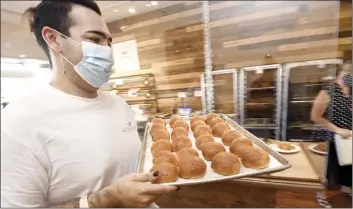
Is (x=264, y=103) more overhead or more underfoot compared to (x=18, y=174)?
more overhead

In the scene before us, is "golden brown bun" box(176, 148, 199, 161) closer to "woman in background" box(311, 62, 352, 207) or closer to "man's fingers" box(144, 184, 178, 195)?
"man's fingers" box(144, 184, 178, 195)

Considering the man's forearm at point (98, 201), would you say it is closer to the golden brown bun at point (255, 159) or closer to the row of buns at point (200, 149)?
the row of buns at point (200, 149)

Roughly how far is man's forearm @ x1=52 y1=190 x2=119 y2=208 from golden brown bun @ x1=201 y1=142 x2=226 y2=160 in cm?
24

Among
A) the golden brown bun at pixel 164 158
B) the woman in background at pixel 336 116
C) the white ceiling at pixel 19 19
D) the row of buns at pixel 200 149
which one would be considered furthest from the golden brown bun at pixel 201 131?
the white ceiling at pixel 19 19

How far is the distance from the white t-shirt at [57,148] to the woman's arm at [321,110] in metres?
0.47

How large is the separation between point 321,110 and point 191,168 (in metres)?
0.34

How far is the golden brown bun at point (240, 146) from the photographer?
59 cm

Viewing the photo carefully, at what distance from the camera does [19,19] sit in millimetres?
666

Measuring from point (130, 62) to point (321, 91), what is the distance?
1.57 ft

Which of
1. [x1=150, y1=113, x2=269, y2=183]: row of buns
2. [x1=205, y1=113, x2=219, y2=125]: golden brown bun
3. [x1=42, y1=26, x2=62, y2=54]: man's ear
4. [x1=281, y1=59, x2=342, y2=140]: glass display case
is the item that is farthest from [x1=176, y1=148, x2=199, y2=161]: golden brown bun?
[x1=42, y1=26, x2=62, y2=54]: man's ear

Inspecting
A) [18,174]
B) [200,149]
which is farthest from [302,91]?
[18,174]

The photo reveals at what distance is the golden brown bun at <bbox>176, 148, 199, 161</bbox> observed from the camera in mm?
585

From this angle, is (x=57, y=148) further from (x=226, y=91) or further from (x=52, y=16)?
(x=226, y=91)

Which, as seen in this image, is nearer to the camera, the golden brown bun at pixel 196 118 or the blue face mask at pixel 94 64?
the blue face mask at pixel 94 64
